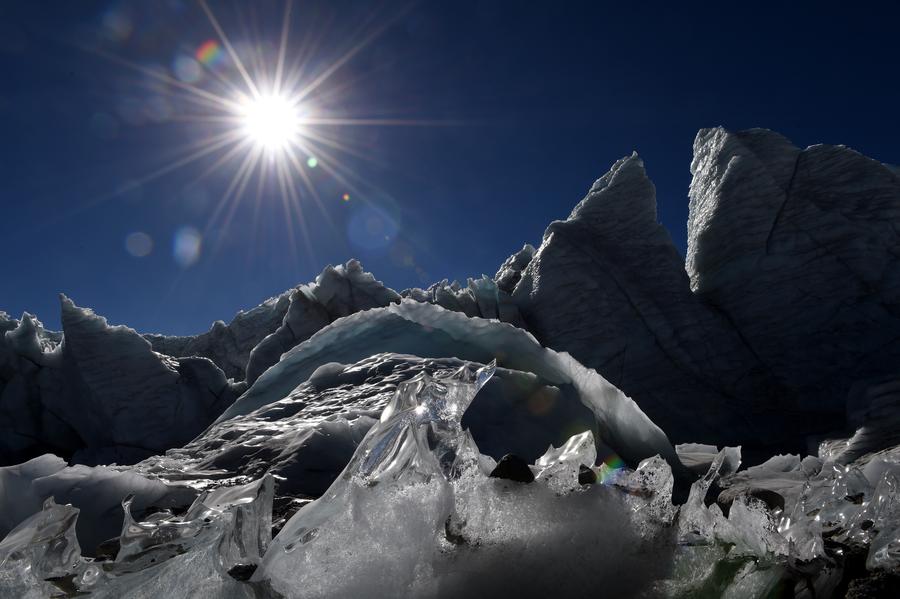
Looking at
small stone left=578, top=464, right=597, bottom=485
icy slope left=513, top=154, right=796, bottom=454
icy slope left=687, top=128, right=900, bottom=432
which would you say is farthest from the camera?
icy slope left=513, top=154, right=796, bottom=454

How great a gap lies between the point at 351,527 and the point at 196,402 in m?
9.56

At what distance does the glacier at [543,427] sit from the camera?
1317 millimetres

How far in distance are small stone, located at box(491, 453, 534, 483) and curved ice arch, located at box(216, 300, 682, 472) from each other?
239 cm

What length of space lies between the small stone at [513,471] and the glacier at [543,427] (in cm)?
1

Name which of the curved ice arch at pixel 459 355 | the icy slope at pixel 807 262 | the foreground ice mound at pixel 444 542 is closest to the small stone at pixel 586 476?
the foreground ice mound at pixel 444 542

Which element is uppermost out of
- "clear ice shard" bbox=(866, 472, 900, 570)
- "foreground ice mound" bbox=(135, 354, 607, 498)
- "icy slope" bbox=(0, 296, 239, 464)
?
"icy slope" bbox=(0, 296, 239, 464)

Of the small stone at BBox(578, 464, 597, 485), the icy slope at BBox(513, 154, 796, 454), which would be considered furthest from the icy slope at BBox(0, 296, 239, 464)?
the small stone at BBox(578, 464, 597, 485)

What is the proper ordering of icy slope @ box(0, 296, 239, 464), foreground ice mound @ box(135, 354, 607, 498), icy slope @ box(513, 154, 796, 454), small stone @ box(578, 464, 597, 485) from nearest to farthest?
small stone @ box(578, 464, 597, 485), foreground ice mound @ box(135, 354, 607, 498), icy slope @ box(513, 154, 796, 454), icy slope @ box(0, 296, 239, 464)

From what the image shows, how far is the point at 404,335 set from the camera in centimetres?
543

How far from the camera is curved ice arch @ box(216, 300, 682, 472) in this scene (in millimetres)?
3965

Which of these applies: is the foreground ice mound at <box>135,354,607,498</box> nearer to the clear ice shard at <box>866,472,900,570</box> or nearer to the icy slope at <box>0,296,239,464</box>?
the clear ice shard at <box>866,472,900,570</box>

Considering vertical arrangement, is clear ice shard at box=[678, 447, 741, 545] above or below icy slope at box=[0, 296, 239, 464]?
below

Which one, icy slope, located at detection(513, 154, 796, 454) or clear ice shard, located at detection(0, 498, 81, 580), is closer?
clear ice shard, located at detection(0, 498, 81, 580)

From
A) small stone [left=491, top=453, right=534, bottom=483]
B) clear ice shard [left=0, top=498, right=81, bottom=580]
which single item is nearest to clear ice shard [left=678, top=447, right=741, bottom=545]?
small stone [left=491, top=453, right=534, bottom=483]
